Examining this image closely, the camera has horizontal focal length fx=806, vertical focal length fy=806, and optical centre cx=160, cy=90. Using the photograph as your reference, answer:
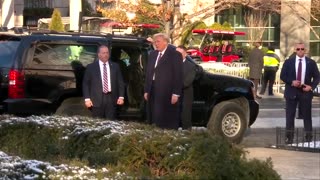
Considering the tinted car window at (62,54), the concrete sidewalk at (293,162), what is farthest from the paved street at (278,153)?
the tinted car window at (62,54)

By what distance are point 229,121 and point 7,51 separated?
163 inches

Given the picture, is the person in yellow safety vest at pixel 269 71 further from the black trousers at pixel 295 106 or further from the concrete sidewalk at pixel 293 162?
the concrete sidewalk at pixel 293 162

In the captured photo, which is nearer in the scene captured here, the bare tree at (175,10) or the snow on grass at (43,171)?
the snow on grass at (43,171)

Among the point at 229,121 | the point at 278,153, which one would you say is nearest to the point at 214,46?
the point at 229,121

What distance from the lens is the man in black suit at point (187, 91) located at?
12.7 meters

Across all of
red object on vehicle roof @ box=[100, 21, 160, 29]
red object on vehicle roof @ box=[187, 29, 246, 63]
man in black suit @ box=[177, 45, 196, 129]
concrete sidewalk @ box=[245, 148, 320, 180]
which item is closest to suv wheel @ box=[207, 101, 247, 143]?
man in black suit @ box=[177, 45, 196, 129]

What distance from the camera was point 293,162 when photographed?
1126 centimetres

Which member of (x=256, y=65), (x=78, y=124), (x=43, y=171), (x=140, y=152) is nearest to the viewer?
(x=43, y=171)

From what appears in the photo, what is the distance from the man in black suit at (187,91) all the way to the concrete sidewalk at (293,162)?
3.77 feet

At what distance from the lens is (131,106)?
41.1 ft

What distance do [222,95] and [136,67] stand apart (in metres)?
1.93

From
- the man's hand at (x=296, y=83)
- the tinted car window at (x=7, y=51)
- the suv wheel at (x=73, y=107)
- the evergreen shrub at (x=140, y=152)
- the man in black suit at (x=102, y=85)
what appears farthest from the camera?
the man's hand at (x=296, y=83)

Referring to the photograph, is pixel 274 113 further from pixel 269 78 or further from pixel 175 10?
pixel 175 10

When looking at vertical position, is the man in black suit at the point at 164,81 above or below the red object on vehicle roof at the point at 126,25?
below
